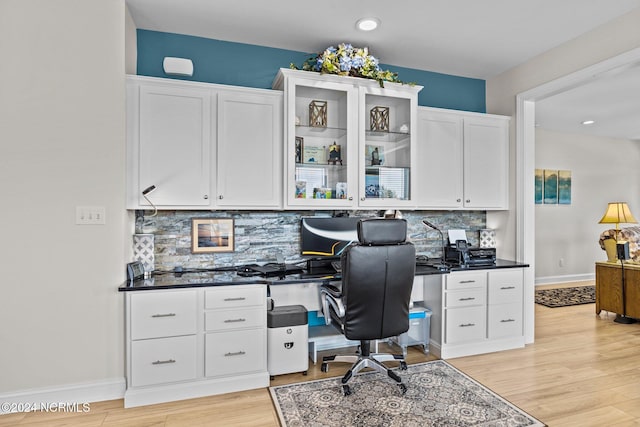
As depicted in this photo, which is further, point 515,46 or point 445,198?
point 445,198

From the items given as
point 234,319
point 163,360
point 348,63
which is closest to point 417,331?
point 234,319

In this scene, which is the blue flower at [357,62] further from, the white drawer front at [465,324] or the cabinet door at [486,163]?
the white drawer front at [465,324]

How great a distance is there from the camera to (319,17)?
282 centimetres

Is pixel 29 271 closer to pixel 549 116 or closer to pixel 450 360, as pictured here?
pixel 450 360

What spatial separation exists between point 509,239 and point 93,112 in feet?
12.5

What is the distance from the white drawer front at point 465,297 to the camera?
10.4 feet

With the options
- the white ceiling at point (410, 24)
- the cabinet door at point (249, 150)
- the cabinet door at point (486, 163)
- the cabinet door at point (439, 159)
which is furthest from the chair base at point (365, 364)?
the white ceiling at point (410, 24)

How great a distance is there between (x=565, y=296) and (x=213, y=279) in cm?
527

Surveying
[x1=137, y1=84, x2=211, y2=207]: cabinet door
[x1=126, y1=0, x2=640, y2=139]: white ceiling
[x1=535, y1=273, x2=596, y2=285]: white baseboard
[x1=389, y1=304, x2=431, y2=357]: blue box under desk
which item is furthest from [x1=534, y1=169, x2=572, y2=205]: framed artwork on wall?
[x1=137, y1=84, x2=211, y2=207]: cabinet door

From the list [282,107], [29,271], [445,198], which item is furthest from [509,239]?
[29,271]

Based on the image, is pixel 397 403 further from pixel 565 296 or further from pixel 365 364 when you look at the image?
pixel 565 296

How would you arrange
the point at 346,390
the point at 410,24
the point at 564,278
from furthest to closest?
the point at 564,278
the point at 410,24
the point at 346,390

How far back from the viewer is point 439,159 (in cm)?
350

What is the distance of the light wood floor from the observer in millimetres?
2236
